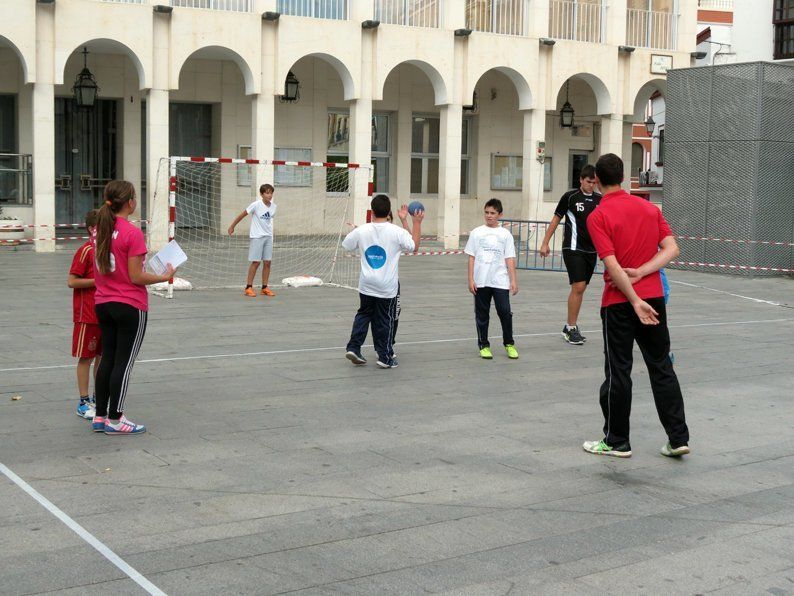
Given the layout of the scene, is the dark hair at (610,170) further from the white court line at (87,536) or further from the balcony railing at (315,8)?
the balcony railing at (315,8)

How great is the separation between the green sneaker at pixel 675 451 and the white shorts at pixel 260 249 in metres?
10.0

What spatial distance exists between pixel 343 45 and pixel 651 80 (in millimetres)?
9283

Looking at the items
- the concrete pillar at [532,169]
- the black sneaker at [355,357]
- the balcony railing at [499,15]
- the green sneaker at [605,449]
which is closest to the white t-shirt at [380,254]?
the black sneaker at [355,357]

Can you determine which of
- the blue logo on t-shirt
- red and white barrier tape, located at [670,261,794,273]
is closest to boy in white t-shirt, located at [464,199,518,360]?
the blue logo on t-shirt

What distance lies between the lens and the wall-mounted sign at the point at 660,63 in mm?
30484

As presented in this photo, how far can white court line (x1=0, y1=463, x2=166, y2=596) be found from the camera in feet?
15.0

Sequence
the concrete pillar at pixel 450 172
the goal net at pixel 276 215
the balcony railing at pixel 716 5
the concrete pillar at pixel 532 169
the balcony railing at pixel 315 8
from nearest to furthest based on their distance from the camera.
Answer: the goal net at pixel 276 215, the balcony railing at pixel 315 8, the concrete pillar at pixel 450 172, the concrete pillar at pixel 532 169, the balcony railing at pixel 716 5

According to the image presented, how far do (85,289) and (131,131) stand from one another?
2116cm

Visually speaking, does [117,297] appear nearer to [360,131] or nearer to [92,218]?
[92,218]

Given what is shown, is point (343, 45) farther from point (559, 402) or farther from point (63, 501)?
point (63, 501)

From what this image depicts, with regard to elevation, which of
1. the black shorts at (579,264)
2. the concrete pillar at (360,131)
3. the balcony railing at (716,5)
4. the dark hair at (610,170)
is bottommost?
the black shorts at (579,264)

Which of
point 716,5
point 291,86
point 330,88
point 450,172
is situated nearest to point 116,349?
point 291,86

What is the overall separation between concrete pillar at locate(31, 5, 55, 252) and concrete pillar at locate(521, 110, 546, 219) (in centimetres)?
1197

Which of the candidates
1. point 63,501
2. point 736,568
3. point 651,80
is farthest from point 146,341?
point 651,80
